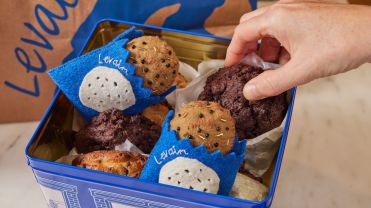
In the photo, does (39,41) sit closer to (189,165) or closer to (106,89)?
(106,89)

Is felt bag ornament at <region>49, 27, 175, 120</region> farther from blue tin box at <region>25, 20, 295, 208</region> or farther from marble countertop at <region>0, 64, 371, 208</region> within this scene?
marble countertop at <region>0, 64, 371, 208</region>

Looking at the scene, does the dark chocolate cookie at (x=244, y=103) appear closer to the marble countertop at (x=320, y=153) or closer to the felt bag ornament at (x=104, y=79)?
the felt bag ornament at (x=104, y=79)

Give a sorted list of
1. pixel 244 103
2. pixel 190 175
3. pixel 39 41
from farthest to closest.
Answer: pixel 39 41 < pixel 244 103 < pixel 190 175

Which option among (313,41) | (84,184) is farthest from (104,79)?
(313,41)

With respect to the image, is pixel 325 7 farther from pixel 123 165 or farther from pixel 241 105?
pixel 123 165

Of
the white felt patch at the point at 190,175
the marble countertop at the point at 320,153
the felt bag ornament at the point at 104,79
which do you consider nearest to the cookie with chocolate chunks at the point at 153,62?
the felt bag ornament at the point at 104,79

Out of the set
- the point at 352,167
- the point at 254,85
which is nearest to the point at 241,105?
the point at 254,85
